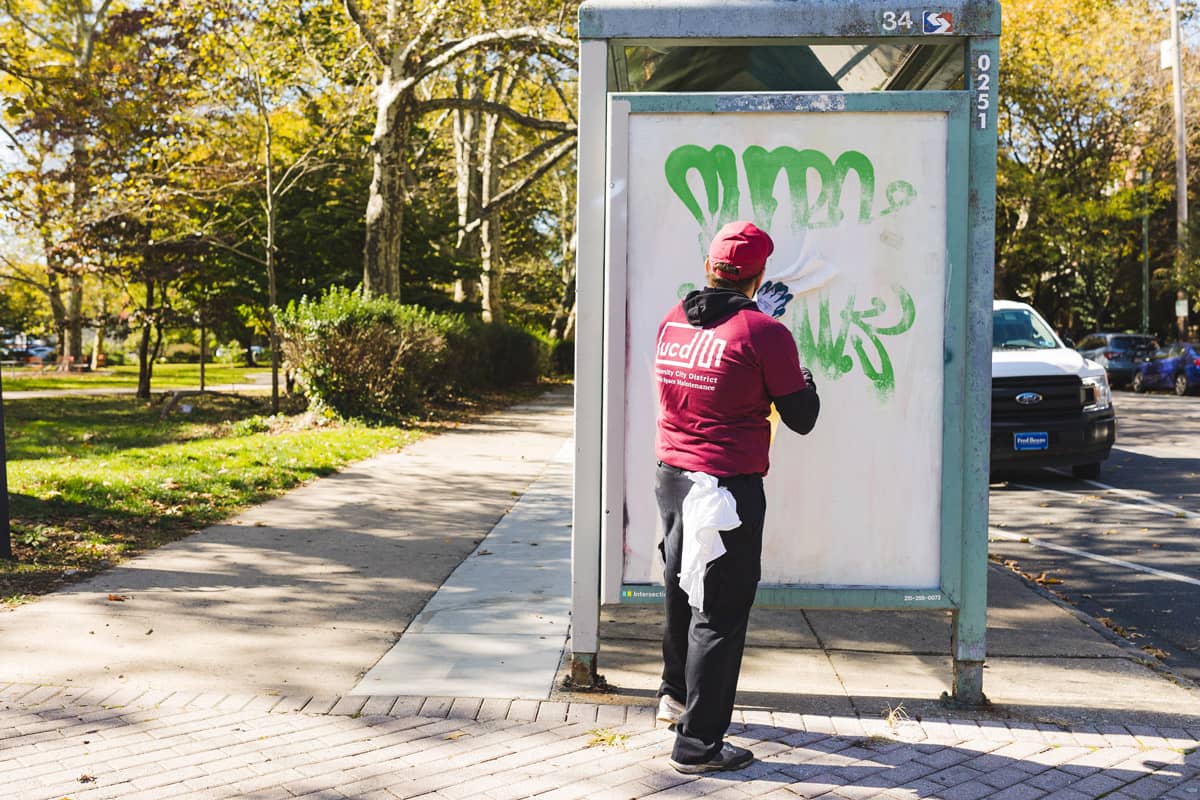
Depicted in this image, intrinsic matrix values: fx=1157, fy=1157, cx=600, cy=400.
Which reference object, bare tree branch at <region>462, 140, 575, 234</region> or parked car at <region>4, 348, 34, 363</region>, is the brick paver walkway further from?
parked car at <region>4, 348, 34, 363</region>

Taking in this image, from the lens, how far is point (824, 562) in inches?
198

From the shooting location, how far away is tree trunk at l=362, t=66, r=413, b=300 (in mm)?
20062

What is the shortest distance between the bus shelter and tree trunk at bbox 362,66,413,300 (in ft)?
51.5

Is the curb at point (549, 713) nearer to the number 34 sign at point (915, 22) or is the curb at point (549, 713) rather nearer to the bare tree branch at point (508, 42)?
the number 34 sign at point (915, 22)

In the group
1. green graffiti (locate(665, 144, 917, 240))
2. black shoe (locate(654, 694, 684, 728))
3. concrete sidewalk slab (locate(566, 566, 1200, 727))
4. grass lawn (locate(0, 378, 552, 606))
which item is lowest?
concrete sidewalk slab (locate(566, 566, 1200, 727))

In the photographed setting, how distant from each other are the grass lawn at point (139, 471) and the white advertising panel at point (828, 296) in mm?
Result: 4068

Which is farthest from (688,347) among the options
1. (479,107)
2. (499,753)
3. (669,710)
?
(479,107)

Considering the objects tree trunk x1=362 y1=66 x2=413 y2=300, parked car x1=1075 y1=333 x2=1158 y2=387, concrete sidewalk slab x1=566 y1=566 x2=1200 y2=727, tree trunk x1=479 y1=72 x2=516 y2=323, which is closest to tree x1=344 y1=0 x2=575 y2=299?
tree trunk x1=362 y1=66 x2=413 y2=300

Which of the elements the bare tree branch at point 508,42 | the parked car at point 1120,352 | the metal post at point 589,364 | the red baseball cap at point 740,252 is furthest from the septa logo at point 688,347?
the parked car at point 1120,352

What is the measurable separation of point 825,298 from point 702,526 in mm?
1361

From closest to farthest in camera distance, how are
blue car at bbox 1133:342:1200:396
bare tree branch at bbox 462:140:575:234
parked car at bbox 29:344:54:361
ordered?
bare tree branch at bbox 462:140:575:234, blue car at bbox 1133:342:1200:396, parked car at bbox 29:344:54:361

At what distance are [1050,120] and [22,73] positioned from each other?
31294 mm

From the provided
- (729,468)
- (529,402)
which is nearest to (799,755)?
(729,468)

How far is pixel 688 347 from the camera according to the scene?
14.0 feet
